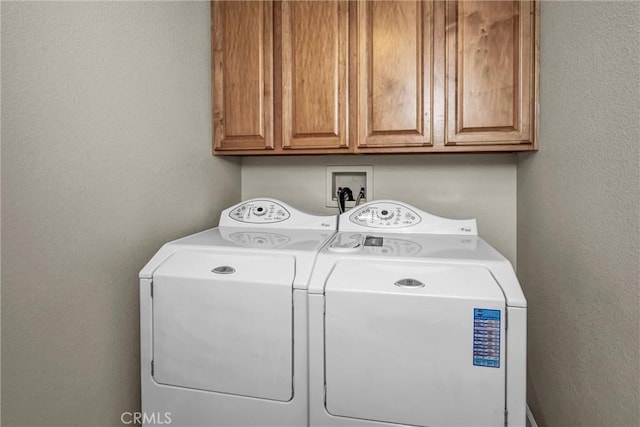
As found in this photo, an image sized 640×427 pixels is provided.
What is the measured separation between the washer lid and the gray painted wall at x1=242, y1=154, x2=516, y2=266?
3.26ft

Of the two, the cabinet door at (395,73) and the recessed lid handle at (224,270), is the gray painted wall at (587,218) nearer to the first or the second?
the cabinet door at (395,73)

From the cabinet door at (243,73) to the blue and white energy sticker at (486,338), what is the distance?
1313 millimetres

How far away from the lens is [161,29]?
60.7 inches

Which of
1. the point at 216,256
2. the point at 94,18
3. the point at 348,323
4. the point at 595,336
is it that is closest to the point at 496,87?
the point at 595,336

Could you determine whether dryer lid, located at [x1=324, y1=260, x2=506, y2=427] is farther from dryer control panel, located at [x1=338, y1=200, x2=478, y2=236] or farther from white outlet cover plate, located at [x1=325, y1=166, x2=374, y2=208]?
white outlet cover plate, located at [x1=325, y1=166, x2=374, y2=208]

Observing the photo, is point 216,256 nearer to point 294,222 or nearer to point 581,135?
point 294,222

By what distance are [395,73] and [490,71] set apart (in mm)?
425

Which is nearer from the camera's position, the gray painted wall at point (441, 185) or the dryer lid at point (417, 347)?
the dryer lid at point (417, 347)

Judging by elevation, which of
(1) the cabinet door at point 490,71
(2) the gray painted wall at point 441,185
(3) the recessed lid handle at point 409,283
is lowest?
(3) the recessed lid handle at point 409,283

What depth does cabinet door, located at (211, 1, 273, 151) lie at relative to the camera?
1.83 meters

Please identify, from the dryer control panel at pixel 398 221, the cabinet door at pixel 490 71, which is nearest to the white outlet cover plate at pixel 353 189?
the dryer control panel at pixel 398 221

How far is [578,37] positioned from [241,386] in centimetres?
167

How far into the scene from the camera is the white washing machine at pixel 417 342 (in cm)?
102

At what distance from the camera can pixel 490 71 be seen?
1.60 meters
